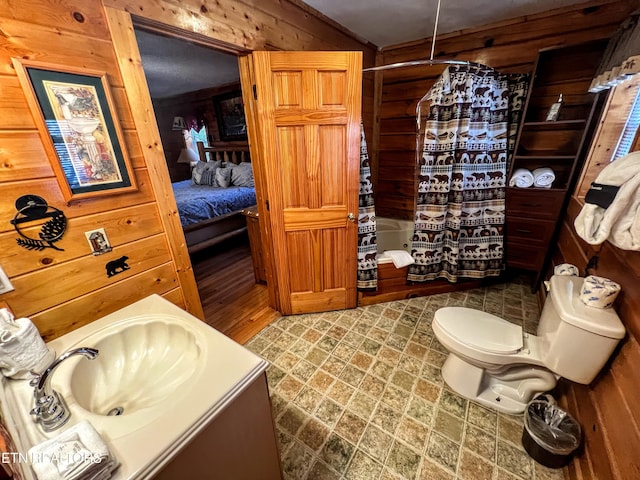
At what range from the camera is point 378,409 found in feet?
4.87

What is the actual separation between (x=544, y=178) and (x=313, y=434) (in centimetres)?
259

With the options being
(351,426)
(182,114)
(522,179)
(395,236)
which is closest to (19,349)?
(351,426)

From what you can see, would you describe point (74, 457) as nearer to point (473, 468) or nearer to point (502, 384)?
point (473, 468)

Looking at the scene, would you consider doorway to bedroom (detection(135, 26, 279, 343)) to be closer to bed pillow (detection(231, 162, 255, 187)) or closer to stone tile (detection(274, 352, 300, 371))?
bed pillow (detection(231, 162, 255, 187))

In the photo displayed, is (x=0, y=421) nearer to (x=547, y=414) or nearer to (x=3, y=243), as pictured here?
(x=3, y=243)

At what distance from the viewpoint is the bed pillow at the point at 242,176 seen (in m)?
4.11

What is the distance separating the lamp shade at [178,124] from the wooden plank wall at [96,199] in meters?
4.41

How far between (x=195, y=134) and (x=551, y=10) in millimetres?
5586

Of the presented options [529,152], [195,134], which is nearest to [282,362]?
[529,152]

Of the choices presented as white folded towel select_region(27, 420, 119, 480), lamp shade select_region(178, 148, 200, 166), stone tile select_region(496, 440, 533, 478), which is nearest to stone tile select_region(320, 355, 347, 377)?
stone tile select_region(496, 440, 533, 478)

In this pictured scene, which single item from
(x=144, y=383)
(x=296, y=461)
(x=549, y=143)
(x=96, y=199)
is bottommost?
(x=296, y=461)

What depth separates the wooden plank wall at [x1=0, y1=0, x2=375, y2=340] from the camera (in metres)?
0.89

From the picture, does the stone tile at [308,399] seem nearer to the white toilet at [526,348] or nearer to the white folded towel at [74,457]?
the white toilet at [526,348]

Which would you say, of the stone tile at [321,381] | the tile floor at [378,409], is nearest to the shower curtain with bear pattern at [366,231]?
the tile floor at [378,409]
